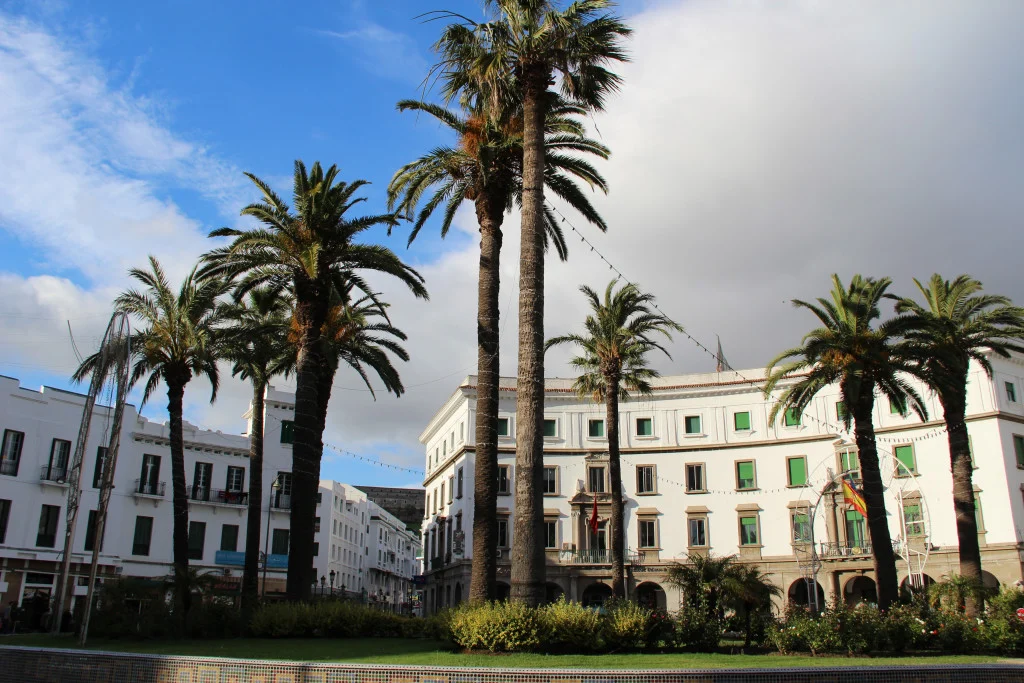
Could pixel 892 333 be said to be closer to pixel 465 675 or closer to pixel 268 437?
pixel 465 675

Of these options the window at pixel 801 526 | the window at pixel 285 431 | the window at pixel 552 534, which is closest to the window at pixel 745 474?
the window at pixel 801 526

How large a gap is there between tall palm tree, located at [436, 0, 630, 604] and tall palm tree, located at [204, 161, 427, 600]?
6292 millimetres

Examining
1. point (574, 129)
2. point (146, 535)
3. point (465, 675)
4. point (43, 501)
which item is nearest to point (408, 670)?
point (465, 675)

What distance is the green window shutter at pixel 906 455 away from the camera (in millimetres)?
47188

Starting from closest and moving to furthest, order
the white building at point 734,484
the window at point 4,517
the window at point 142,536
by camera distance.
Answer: the window at point 4,517
the white building at point 734,484
the window at point 142,536

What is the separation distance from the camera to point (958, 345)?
32.6 metres

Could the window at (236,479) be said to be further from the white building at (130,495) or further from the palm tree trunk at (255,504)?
the palm tree trunk at (255,504)

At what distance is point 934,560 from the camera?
44.8 m

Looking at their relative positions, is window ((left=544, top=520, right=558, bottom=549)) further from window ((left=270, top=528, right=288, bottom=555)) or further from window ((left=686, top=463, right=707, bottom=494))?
window ((left=270, top=528, right=288, bottom=555))

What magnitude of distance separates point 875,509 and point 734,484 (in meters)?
22.7

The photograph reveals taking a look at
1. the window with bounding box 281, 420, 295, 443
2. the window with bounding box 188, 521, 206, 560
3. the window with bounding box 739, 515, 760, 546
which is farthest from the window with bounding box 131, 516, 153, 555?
the window with bounding box 739, 515, 760, 546

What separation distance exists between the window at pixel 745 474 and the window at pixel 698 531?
3113 millimetres

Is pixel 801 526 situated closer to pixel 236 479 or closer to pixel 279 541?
pixel 279 541

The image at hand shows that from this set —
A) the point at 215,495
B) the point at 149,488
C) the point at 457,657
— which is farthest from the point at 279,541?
the point at 457,657
